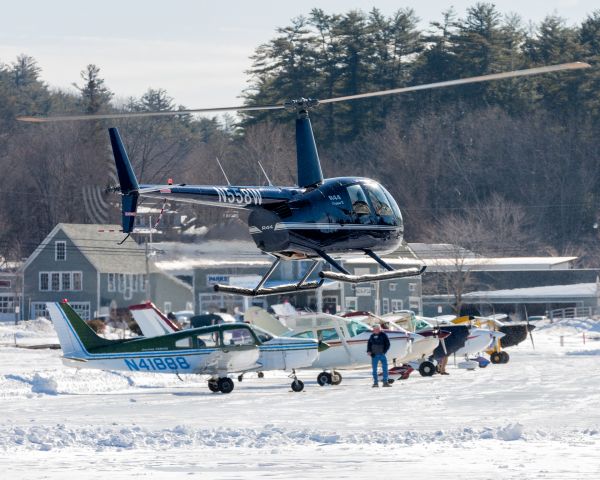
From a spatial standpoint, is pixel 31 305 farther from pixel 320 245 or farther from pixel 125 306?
pixel 320 245

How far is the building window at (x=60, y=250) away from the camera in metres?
70.1

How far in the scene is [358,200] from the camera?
20391 mm

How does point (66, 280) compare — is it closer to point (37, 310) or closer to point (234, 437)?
point (37, 310)

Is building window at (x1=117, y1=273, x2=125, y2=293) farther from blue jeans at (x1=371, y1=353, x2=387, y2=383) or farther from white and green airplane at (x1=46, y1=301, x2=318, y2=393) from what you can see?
Result: blue jeans at (x1=371, y1=353, x2=387, y2=383)

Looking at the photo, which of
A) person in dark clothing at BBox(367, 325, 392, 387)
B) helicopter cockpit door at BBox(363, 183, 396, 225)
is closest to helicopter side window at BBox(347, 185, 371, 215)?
helicopter cockpit door at BBox(363, 183, 396, 225)

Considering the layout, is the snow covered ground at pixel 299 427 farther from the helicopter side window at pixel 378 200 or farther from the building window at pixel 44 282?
the building window at pixel 44 282

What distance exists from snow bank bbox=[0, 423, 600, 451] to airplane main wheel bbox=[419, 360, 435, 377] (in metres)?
13.0

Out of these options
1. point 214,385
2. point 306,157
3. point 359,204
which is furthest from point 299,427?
point 214,385

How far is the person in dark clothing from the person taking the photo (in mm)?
28688

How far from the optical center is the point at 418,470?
51.9 ft

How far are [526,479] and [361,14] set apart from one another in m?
83.5

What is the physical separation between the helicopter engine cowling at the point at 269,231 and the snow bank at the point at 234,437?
112 inches

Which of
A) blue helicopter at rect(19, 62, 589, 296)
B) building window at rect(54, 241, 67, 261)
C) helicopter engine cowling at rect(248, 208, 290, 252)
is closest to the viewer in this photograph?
blue helicopter at rect(19, 62, 589, 296)

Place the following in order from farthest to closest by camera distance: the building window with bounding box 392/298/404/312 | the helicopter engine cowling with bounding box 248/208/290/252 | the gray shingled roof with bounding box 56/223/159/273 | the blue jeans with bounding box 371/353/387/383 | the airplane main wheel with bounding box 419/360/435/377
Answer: the gray shingled roof with bounding box 56/223/159/273 → the building window with bounding box 392/298/404/312 → the airplane main wheel with bounding box 419/360/435/377 → the blue jeans with bounding box 371/353/387/383 → the helicopter engine cowling with bounding box 248/208/290/252
